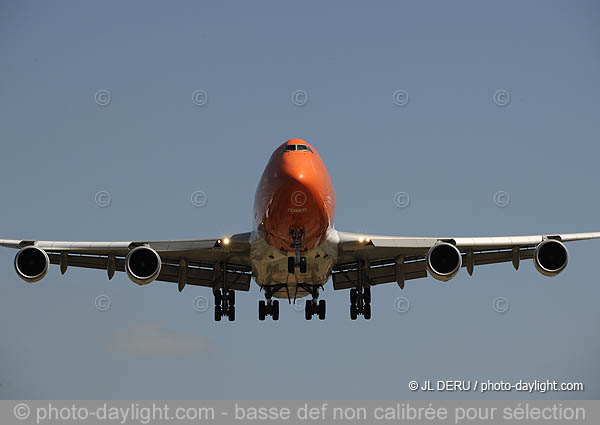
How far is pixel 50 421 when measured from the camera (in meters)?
31.1

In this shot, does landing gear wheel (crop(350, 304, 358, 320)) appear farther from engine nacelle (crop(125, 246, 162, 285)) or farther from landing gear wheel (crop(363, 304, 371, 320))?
engine nacelle (crop(125, 246, 162, 285))

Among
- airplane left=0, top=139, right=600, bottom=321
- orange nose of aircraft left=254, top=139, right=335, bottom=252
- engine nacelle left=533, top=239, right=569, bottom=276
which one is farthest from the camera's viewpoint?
engine nacelle left=533, top=239, right=569, bottom=276

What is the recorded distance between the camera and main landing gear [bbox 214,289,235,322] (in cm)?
4184

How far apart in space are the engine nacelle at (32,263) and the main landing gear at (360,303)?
37.5 feet

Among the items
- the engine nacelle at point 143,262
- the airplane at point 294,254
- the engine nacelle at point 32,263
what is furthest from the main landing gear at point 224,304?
the engine nacelle at point 32,263

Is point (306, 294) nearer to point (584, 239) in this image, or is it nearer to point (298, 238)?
point (298, 238)

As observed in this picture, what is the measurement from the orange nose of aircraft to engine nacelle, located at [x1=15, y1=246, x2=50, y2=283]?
23.1 ft

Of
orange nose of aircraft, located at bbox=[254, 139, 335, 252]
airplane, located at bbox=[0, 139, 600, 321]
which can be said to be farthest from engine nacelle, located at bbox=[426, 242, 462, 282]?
orange nose of aircraft, located at bbox=[254, 139, 335, 252]

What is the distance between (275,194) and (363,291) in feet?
32.4

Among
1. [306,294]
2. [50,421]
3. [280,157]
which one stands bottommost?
[50,421]

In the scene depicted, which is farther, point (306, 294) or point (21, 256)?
point (306, 294)

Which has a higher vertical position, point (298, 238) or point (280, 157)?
point (280, 157)

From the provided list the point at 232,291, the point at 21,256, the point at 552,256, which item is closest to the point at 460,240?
the point at 552,256

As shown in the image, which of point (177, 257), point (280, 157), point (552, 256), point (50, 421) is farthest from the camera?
point (177, 257)
